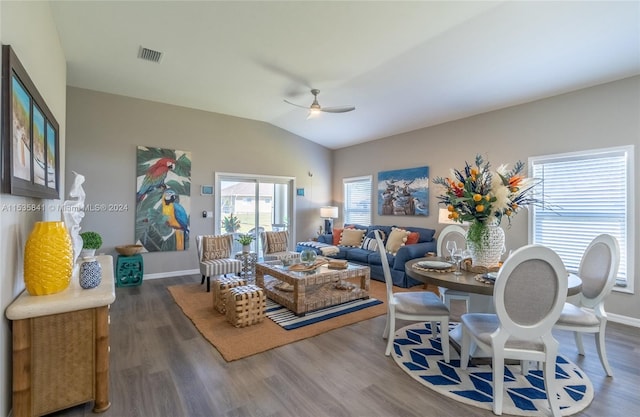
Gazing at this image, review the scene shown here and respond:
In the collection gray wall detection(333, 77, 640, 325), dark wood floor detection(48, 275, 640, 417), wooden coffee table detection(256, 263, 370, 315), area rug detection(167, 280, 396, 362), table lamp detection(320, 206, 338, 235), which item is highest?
gray wall detection(333, 77, 640, 325)

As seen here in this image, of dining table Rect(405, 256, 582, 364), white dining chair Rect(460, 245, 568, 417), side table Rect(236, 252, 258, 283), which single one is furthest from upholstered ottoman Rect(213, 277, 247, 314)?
white dining chair Rect(460, 245, 568, 417)

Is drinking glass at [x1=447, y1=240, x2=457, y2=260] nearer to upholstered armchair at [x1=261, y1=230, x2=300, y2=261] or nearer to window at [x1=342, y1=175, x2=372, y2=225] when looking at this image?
upholstered armchair at [x1=261, y1=230, x2=300, y2=261]

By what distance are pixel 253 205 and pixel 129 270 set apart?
2660 millimetres

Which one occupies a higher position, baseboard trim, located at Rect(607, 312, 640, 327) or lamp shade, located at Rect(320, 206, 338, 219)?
lamp shade, located at Rect(320, 206, 338, 219)

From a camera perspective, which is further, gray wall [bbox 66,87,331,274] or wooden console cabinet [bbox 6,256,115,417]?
gray wall [bbox 66,87,331,274]

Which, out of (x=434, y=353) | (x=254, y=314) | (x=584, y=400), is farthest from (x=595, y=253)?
(x=254, y=314)

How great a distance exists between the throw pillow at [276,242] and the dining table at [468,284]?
3273 millimetres

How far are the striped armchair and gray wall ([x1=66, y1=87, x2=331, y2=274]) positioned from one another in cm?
114

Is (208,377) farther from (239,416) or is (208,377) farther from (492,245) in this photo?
(492,245)

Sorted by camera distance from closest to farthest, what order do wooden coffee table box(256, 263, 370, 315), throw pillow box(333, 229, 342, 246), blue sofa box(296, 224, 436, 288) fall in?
1. wooden coffee table box(256, 263, 370, 315)
2. blue sofa box(296, 224, 436, 288)
3. throw pillow box(333, 229, 342, 246)

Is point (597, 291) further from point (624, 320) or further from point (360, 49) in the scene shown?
point (360, 49)

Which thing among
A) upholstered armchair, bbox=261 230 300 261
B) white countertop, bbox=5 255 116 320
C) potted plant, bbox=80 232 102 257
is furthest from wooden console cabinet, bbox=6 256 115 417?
upholstered armchair, bbox=261 230 300 261

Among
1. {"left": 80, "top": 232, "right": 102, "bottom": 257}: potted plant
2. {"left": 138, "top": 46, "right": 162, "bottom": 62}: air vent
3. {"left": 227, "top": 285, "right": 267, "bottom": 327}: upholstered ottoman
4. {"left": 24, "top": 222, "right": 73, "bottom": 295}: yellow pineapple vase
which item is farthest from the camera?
{"left": 138, "top": 46, "right": 162, "bottom": 62}: air vent

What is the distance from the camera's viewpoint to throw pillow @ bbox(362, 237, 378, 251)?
18.9ft
